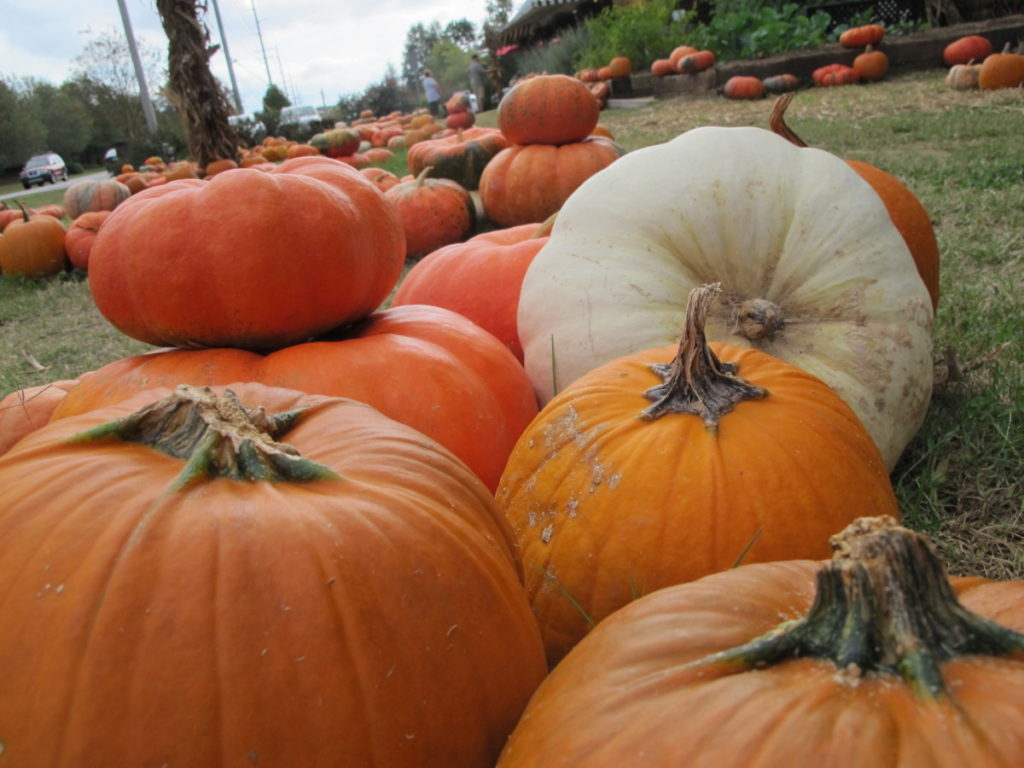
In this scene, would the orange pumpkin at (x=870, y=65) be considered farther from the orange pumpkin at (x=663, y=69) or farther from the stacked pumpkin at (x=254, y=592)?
the stacked pumpkin at (x=254, y=592)

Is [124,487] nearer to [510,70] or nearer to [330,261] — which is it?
[330,261]

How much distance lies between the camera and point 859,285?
2150 millimetres

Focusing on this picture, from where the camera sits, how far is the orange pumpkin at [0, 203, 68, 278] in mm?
8156

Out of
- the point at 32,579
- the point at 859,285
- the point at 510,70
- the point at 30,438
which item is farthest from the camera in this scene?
the point at 510,70

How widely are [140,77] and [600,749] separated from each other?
3464 centimetres

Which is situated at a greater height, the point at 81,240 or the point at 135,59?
the point at 135,59

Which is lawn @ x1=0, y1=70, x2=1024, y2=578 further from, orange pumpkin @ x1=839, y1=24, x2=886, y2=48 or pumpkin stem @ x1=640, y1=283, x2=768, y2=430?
orange pumpkin @ x1=839, y1=24, x2=886, y2=48

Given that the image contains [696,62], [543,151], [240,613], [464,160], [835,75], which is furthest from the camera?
[696,62]

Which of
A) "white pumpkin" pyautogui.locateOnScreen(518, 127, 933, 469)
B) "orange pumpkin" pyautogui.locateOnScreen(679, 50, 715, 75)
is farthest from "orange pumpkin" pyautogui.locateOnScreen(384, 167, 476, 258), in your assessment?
Answer: "orange pumpkin" pyautogui.locateOnScreen(679, 50, 715, 75)

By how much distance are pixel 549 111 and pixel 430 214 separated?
1.14 metres

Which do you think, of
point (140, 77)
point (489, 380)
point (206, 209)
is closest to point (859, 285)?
point (489, 380)

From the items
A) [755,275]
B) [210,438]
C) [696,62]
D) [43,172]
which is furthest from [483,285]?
[43,172]

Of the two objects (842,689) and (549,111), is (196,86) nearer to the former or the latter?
(549,111)

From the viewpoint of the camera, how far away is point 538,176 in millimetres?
6066
